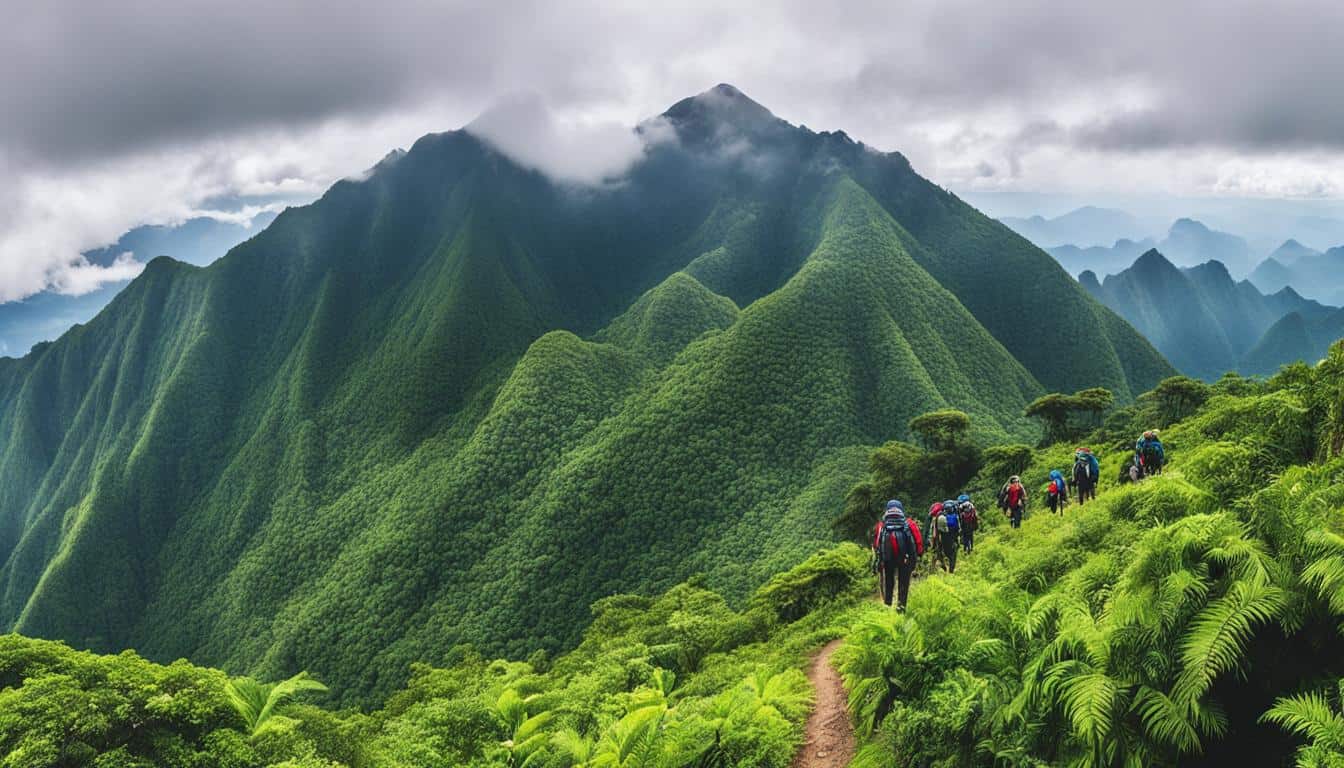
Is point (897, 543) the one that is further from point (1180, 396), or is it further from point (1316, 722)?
point (1180, 396)

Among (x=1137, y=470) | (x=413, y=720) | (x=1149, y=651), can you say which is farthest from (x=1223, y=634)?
(x=1137, y=470)

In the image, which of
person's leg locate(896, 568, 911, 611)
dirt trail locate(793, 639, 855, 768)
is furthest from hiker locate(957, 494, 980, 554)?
dirt trail locate(793, 639, 855, 768)

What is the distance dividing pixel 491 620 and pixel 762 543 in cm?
3050

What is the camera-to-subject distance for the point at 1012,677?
807cm

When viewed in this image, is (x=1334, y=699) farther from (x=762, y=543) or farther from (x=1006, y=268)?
(x=1006, y=268)

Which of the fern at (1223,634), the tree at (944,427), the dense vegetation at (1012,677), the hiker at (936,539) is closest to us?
the fern at (1223,634)

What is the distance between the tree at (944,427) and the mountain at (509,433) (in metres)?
12.6

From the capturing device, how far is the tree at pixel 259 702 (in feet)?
43.3

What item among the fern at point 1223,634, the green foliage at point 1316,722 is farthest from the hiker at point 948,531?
the green foliage at point 1316,722

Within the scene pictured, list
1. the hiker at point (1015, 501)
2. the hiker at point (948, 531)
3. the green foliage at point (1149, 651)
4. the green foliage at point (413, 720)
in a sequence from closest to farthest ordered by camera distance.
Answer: the green foliage at point (1149, 651), the green foliage at point (413, 720), the hiker at point (948, 531), the hiker at point (1015, 501)

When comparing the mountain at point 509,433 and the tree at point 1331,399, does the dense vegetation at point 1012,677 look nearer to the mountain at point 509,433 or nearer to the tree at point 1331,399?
the tree at point 1331,399

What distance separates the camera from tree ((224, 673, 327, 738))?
13.2 m

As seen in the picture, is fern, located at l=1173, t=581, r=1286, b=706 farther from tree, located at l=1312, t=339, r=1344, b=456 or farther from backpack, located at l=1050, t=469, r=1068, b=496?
backpack, located at l=1050, t=469, r=1068, b=496

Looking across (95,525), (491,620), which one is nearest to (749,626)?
(491,620)
